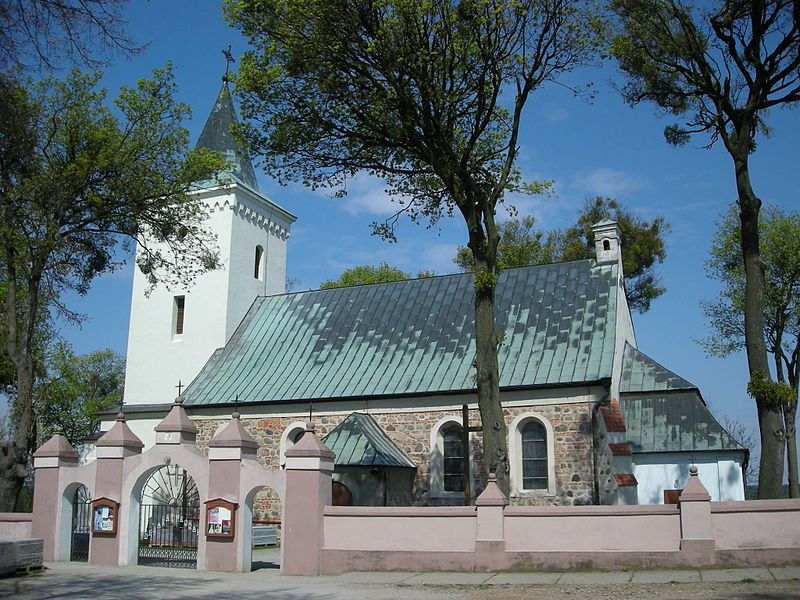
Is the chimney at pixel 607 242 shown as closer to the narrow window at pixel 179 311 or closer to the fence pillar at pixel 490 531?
the fence pillar at pixel 490 531

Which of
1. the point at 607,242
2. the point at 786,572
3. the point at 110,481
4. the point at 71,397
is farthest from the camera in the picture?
the point at 71,397

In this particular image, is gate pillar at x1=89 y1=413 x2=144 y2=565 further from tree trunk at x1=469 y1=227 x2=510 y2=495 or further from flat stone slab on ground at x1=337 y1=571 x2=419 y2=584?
tree trunk at x1=469 y1=227 x2=510 y2=495

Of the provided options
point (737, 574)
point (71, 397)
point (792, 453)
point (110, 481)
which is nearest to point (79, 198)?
point (110, 481)

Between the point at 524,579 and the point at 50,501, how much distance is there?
10.1 meters

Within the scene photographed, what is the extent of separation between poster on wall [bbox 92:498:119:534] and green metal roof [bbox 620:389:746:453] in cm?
1352

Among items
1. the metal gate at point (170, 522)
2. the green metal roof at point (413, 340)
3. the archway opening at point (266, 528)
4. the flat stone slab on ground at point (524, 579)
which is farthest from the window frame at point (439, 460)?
the flat stone slab on ground at point (524, 579)

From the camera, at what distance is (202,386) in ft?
82.3

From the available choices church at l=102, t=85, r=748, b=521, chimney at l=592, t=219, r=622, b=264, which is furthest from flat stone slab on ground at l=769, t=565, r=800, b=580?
chimney at l=592, t=219, r=622, b=264

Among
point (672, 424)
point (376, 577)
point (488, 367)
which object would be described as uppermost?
point (488, 367)

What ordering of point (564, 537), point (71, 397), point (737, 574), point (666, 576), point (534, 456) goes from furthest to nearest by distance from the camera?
point (71, 397) → point (534, 456) → point (564, 537) → point (666, 576) → point (737, 574)

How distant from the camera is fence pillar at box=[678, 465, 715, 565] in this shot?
12.9 m

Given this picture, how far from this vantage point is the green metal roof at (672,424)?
20953 millimetres

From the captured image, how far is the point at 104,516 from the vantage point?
→ 1588cm

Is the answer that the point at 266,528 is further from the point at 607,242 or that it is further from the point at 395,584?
the point at 607,242
